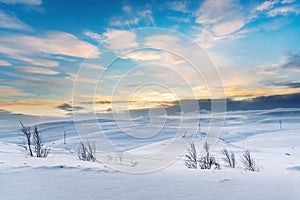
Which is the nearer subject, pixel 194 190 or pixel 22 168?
pixel 194 190

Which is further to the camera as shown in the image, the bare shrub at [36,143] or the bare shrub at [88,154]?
the bare shrub at [88,154]

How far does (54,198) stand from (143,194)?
6.29 ft

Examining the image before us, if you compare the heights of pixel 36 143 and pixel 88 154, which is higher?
pixel 36 143

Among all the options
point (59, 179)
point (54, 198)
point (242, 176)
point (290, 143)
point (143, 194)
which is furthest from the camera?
point (290, 143)

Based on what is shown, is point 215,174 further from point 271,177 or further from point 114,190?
point 114,190

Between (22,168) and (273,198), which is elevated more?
(22,168)

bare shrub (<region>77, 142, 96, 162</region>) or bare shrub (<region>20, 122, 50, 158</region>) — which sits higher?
bare shrub (<region>20, 122, 50, 158</region>)

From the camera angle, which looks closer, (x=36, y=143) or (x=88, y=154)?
(x=88, y=154)

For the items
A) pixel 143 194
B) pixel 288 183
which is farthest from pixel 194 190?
pixel 288 183

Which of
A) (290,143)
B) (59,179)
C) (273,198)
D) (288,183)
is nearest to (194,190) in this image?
(273,198)

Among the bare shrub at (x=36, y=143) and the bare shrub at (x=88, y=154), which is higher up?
the bare shrub at (x=36, y=143)

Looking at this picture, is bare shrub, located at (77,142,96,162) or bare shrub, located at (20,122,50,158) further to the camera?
bare shrub, located at (77,142,96,162)

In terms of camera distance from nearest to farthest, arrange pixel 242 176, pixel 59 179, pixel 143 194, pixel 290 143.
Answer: pixel 143 194
pixel 59 179
pixel 242 176
pixel 290 143

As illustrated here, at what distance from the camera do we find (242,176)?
8.70 meters
